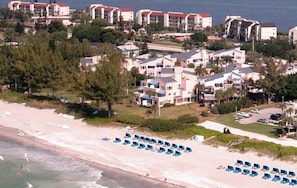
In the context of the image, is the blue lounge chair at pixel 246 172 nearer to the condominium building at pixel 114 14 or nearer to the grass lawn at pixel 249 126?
the grass lawn at pixel 249 126

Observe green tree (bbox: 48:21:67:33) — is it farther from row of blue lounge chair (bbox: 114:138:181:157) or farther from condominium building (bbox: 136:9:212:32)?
row of blue lounge chair (bbox: 114:138:181:157)

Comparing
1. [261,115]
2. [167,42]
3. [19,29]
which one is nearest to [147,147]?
[261,115]

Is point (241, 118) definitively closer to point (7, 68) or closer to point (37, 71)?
point (37, 71)

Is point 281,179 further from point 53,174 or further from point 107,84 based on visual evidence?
point 107,84

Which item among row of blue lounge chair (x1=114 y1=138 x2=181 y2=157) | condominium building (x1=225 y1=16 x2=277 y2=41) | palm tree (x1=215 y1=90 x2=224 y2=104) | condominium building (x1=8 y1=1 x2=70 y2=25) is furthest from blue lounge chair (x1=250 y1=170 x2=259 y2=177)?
condominium building (x1=8 y1=1 x2=70 y2=25)

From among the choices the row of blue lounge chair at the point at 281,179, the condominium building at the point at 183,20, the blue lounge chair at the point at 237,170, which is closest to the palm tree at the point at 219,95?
the blue lounge chair at the point at 237,170

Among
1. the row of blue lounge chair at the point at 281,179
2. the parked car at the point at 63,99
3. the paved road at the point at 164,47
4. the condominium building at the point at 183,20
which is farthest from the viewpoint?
the condominium building at the point at 183,20

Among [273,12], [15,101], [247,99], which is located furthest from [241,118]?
[273,12]
